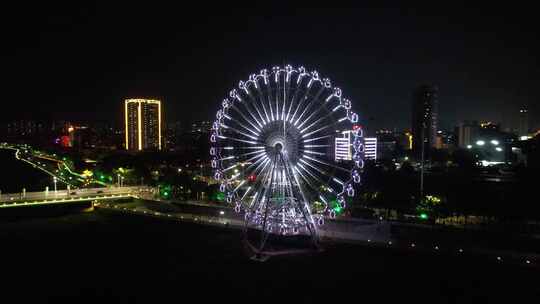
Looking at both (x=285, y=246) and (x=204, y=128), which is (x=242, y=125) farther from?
(x=204, y=128)

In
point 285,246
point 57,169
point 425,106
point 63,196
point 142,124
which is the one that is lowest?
point 285,246

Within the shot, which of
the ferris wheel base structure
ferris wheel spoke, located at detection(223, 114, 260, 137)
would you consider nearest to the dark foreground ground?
the ferris wheel base structure

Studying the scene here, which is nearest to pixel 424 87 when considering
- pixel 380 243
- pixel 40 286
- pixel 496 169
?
pixel 496 169

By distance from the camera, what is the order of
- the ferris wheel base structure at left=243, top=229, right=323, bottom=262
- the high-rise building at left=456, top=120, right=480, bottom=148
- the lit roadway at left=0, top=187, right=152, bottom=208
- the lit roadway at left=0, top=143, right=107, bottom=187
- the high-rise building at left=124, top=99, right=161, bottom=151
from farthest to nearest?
1. the high-rise building at left=124, top=99, right=161, bottom=151
2. the high-rise building at left=456, top=120, right=480, bottom=148
3. the lit roadway at left=0, top=143, right=107, bottom=187
4. the lit roadway at left=0, top=187, right=152, bottom=208
5. the ferris wheel base structure at left=243, top=229, right=323, bottom=262

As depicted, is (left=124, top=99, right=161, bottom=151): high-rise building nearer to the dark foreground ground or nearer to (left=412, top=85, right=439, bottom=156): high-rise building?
(left=412, top=85, right=439, bottom=156): high-rise building

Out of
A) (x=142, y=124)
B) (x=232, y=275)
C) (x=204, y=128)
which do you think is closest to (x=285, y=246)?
(x=232, y=275)
